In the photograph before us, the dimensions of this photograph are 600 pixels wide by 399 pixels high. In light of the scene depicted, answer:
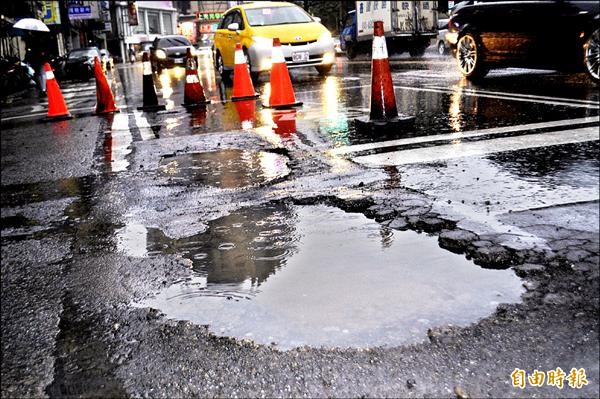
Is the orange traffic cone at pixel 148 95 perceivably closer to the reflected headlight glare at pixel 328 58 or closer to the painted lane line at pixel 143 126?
the painted lane line at pixel 143 126

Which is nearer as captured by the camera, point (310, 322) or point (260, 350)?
point (260, 350)

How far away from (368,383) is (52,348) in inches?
45.3

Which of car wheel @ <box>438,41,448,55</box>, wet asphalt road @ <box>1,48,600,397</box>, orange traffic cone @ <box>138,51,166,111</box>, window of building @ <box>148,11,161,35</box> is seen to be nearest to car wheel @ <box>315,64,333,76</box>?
orange traffic cone @ <box>138,51,166,111</box>

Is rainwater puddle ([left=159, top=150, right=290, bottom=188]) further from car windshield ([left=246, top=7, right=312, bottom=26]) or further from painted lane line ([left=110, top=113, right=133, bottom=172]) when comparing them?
car windshield ([left=246, top=7, right=312, bottom=26])

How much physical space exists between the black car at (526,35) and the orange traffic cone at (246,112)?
3.86 meters

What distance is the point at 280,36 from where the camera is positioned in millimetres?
13961

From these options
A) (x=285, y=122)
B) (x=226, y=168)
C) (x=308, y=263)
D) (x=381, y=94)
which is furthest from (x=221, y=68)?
(x=308, y=263)

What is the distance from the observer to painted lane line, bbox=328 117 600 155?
17.8ft

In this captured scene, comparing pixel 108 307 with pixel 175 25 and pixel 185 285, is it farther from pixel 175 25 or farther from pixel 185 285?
pixel 175 25

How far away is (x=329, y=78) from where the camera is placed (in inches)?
568

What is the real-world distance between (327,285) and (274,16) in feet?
43.9

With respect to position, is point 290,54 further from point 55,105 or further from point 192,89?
point 55,105

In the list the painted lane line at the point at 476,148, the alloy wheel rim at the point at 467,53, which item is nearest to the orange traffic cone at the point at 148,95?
the alloy wheel rim at the point at 467,53

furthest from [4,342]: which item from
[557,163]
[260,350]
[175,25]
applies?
[175,25]
